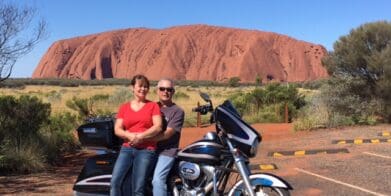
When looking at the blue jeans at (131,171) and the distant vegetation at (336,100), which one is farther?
the distant vegetation at (336,100)

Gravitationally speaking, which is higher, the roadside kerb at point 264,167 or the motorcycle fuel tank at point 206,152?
the motorcycle fuel tank at point 206,152

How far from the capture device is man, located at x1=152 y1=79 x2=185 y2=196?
5387mm

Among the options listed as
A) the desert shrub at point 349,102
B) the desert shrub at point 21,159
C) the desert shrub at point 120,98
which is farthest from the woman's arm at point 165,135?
the desert shrub at point 120,98

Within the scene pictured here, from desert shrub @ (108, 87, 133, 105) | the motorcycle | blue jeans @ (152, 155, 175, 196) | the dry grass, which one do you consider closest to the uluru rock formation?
the dry grass

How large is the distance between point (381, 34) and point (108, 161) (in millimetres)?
19588

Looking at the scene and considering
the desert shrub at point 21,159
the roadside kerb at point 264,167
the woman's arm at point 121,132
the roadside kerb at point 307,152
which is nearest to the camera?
the woman's arm at point 121,132

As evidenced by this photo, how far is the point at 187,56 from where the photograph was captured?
14475cm

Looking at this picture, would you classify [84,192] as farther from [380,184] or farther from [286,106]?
[286,106]

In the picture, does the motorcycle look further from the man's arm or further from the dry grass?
the dry grass

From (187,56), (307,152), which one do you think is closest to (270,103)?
(307,152)

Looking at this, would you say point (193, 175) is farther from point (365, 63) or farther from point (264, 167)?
point (365, 63)

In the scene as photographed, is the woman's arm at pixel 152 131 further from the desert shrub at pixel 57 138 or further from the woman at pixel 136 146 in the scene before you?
the desert shrub at pixel 57 138

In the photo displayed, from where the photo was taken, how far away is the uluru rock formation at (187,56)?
5463 inches

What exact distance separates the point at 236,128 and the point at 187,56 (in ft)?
459
